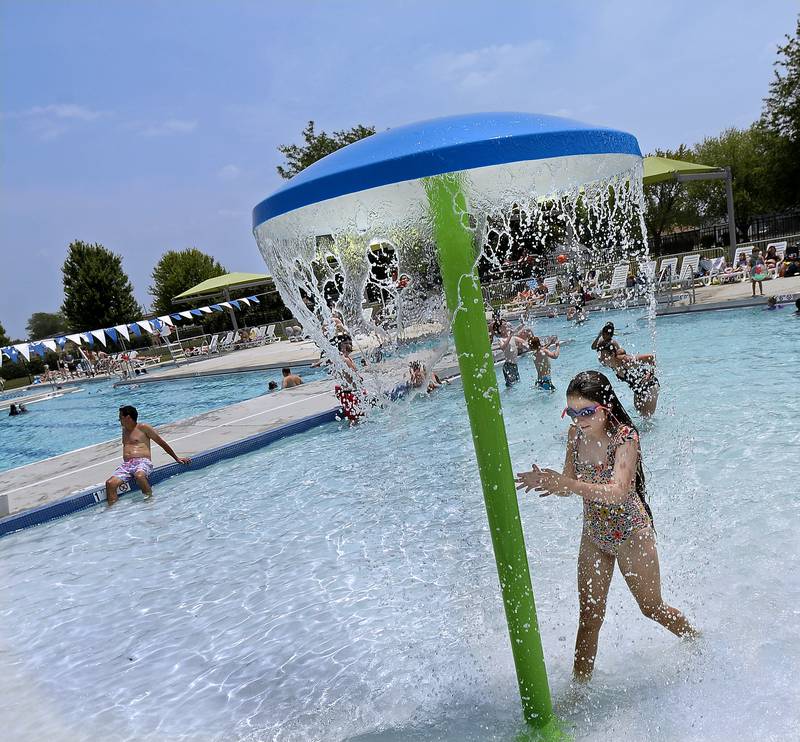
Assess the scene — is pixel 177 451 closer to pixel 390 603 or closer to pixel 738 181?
pixel 390 603

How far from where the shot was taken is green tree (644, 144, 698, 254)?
4034cm

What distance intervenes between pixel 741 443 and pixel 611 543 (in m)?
4.56

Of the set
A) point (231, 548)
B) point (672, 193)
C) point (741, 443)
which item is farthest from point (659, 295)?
point (672, 193)

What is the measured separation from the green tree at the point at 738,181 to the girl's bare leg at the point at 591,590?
3799 cm

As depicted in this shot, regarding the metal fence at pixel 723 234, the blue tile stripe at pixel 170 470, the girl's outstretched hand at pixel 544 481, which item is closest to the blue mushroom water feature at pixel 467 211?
the girl's outstretched hand at pixel 544 481

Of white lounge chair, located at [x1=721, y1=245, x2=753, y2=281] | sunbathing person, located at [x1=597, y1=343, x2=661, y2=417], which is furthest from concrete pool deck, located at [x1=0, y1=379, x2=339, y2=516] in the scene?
white lounge chair, located at [x1=721, y1=245, x2=753, y2=281]

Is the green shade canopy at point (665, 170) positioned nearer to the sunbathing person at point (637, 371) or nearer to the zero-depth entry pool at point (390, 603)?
the zero-depth entry pool at point (390, 603)

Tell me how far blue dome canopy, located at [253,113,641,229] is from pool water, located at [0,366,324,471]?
44.8 ft

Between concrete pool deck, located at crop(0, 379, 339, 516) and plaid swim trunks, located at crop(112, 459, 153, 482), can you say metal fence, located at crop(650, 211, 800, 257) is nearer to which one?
concrete pool deck, located at crop(0, 379, 339, 516)

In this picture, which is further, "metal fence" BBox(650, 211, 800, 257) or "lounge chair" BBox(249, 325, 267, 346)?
"metal fence" BBox(650, 211, 800, 257)

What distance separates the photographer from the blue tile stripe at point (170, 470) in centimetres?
779

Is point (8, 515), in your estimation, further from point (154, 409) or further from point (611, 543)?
point (154, 409)

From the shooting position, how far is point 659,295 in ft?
61.2

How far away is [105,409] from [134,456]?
13157mm
